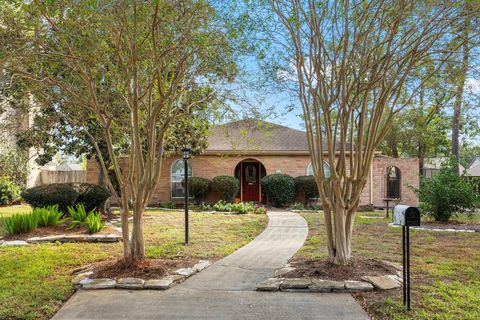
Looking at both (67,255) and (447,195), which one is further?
(447,195)

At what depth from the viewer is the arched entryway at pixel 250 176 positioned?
19750mm

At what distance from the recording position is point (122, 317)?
13.6 ft

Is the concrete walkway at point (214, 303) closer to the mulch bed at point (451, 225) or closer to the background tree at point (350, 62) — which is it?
the background tree at point (350, 62)

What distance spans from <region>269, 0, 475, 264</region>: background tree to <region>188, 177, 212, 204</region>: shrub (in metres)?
11.7

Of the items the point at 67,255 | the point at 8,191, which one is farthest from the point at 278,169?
the point at 8,191

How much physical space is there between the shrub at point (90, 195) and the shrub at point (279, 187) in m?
7.38

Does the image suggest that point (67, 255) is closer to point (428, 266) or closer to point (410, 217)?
point (410, 217)

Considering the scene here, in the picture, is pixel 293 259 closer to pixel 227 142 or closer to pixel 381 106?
pixel 381 106

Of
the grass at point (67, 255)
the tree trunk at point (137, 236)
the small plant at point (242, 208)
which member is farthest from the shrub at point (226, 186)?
the tree trunk at point (137, 236)

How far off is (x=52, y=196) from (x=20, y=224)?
1732 mm

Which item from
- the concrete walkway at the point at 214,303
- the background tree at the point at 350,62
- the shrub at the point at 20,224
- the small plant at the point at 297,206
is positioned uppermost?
the background tree at the point at 350,62

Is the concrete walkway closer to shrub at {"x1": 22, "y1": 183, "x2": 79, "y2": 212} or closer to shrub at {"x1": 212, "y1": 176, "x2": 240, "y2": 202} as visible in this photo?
shrub at {"x1": 22, "y1": 183, "x2": 79, "y2": 212}

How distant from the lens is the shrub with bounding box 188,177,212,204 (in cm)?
1742

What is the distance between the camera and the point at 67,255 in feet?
24.0
